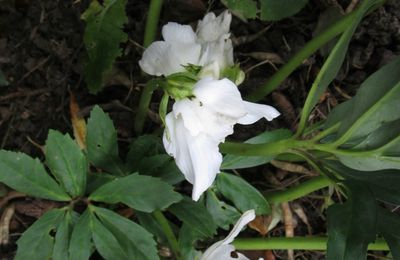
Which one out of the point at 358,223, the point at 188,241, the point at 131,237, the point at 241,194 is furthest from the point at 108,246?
the point at 358,223

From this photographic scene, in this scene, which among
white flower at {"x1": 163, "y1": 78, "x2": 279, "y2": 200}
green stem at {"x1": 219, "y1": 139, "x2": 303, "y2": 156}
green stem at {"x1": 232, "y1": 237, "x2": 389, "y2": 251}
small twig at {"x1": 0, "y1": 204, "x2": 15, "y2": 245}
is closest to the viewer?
white flower at {"x1": 163, "y1": 78, "x2": 279, "y2": 200}

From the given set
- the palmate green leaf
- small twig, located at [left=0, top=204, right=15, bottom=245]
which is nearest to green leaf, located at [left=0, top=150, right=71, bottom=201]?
the palmate green leaf

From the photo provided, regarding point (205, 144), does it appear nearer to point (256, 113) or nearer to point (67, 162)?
point (256, 113)

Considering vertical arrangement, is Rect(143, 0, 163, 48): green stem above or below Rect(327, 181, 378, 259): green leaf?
above

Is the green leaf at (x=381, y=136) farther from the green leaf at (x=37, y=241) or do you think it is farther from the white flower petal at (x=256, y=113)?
the green leaf at (x=37, y=241)

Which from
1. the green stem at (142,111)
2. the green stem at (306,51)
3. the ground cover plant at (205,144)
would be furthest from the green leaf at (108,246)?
the green stem at (306,51)

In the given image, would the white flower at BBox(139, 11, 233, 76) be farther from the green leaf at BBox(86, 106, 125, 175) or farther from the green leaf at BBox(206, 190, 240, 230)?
the green leaf at BBox(206, 190, 240, 230)

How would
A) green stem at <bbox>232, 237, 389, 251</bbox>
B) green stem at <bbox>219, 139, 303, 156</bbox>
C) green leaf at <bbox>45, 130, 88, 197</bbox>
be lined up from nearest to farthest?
green stem at <bbox>219, 139, 303, 156</bbox>, green leaf at <bbox>45, 130, 88, 197</bbox>, green stem at <bbox>232, 237, 389, 251</bbox>
